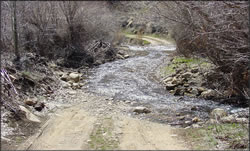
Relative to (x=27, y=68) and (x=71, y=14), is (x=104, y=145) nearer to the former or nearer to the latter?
(x=27, y=68)

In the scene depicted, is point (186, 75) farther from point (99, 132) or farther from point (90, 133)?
point (90, 133)

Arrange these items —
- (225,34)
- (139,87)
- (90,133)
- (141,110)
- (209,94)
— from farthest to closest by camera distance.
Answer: (139,87) < (209,94) < (225,34) < (141,110) < (90,133)

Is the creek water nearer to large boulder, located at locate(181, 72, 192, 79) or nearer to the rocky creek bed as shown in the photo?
the rocky creek bed

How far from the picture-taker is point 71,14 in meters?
16.3

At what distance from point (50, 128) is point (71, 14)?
1101 centimetres

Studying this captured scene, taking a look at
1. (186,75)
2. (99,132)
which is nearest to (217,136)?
(99,132)

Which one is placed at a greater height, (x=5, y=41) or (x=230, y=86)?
(x=5, y=41)

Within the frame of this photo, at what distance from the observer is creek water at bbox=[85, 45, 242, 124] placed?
8789 mm

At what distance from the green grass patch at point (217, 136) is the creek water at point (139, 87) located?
4.89 feet

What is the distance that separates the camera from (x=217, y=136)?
579cm

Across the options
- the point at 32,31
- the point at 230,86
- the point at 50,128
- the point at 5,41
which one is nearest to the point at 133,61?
the point at 32,31

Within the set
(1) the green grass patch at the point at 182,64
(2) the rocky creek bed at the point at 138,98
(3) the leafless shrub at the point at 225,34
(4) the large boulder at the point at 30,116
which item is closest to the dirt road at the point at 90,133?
(4) the large boulder at the point at 30,116

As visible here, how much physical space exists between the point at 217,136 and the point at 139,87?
5.68 meters

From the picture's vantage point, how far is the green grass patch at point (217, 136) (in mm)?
5279
